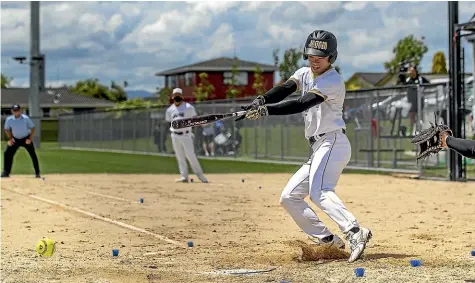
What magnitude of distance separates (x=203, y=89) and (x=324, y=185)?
79.4m

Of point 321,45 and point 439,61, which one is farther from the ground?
point 439,61

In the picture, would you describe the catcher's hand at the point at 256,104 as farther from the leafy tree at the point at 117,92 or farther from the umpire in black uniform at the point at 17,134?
the leafy tree at the point at 117,92

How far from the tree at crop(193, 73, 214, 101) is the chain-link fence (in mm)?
34690

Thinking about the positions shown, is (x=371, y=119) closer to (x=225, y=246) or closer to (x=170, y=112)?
(x=170, y=112)

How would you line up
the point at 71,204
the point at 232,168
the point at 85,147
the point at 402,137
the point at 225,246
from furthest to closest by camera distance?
the point at 85,147 < the point at 232,168 < the point at 402,137 < the point at 71,204 < the point at 225,246

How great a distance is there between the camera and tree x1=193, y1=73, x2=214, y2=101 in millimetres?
84881

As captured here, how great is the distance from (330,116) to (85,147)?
44.4m

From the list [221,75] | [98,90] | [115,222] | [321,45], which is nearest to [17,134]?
[115,222]

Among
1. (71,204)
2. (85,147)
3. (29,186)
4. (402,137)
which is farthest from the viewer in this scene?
(85,147)

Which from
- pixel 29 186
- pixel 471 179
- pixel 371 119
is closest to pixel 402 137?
pixel 371 119

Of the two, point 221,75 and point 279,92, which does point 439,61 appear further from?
point 279,92

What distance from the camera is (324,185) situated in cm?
884

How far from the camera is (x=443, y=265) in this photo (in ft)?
27.5

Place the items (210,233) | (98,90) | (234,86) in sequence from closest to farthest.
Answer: (210,233) → (234,86) → (98,90)
